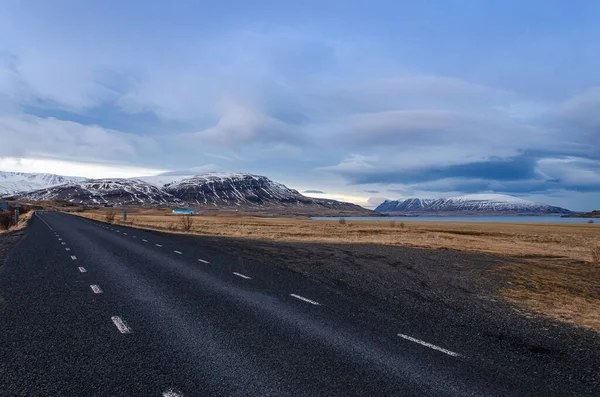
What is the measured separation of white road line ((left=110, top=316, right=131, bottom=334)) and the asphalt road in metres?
0.02

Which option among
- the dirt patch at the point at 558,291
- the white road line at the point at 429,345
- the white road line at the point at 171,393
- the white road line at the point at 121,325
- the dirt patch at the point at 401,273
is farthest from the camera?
the dirt patch at the point at 401,273

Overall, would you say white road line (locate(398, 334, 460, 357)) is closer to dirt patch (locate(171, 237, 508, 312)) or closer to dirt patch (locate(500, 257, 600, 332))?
dirt patch (locate(171, 237, 508, 312))

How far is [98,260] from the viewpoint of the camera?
60.2 ft

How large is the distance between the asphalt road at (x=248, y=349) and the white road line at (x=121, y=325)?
0.02 metres

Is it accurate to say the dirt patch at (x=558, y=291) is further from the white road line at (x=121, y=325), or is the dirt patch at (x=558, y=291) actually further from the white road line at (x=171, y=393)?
the white road line at (x=121, y=325)

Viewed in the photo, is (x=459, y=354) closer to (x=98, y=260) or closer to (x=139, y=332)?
(x=139, y=332)

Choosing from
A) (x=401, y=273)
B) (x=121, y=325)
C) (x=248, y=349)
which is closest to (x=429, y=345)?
(x=248, y=349)

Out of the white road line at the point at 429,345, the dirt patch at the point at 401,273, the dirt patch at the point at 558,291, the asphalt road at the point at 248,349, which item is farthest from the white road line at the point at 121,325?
the dirt patch at the point at 558,291

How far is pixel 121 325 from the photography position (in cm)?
825

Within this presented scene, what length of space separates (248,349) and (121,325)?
303 cm

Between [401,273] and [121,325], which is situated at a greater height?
[401,273]

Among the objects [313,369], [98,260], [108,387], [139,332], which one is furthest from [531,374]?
[98,260]

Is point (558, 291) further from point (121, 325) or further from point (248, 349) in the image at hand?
point (121, 325)

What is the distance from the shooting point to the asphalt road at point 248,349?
5621 millimetres
